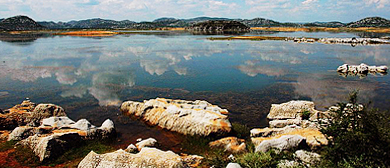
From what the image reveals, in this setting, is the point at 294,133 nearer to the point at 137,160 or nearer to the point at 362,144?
the point at 362,144

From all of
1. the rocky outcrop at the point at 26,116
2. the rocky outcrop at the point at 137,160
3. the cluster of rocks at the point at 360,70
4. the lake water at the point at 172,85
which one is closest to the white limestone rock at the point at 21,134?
the rocky outcrop at the point at 26,116

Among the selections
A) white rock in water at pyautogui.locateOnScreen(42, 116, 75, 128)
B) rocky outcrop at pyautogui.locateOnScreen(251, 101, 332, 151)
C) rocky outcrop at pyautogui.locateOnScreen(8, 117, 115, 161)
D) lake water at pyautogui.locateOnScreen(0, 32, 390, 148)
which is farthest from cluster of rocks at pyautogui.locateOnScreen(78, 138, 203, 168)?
white rock in water at pyautogui.locateOnScreen(42, 116, 75, 128)

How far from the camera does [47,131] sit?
15.6m

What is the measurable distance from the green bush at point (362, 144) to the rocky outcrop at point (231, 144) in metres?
4.90

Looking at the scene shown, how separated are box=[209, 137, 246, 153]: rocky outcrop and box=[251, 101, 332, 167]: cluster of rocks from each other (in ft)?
2.76

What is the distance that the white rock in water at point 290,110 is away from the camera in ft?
64.9

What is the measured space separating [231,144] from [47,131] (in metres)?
11.3

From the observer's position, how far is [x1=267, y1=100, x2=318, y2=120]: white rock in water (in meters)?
19.8

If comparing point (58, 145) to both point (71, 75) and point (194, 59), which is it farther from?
point (194, 59)

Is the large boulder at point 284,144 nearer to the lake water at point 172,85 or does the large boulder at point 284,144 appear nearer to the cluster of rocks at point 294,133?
the cluster of rocks at point 294,133

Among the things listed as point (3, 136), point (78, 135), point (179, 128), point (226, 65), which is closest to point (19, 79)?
point (3, 136)

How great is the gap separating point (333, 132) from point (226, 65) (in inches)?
1276

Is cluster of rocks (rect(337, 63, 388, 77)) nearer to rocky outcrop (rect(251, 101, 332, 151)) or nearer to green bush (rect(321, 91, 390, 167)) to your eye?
rocky outcrop (rect(251, 101, 332, 151))

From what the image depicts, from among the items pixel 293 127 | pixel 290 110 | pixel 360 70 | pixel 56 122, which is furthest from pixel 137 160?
pixel 360 70
